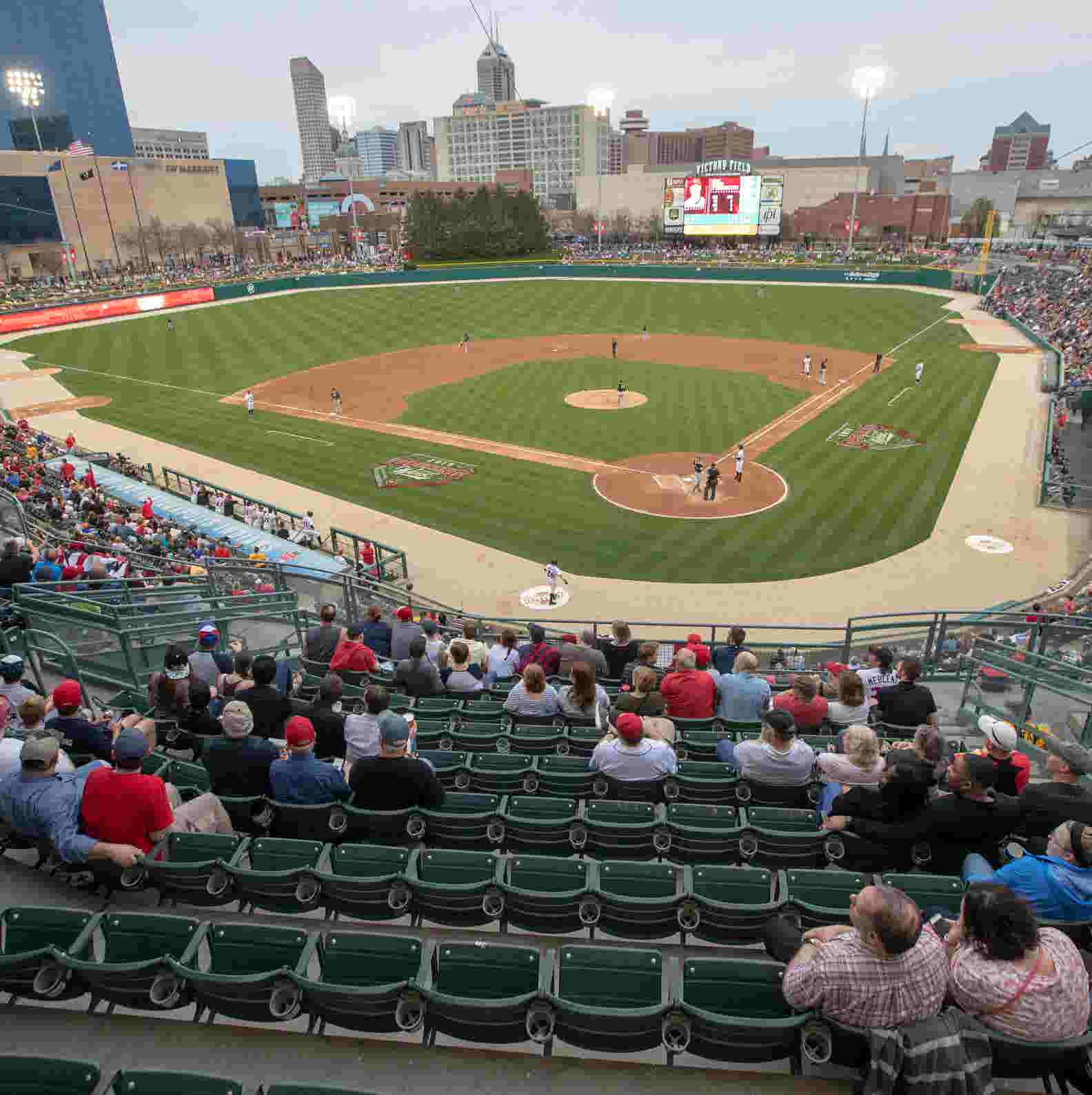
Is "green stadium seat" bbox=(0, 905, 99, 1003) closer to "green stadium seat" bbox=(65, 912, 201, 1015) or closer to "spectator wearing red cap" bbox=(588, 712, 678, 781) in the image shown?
"green stadium seat" bbox=(65, 912, 201, 1015)

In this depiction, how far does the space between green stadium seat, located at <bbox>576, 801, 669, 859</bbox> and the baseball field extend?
47.3ft

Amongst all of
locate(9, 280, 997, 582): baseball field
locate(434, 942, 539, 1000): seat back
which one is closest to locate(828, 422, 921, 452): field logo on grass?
locate(9, 280, 997, 582): baseball field

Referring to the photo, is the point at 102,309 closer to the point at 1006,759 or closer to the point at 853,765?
the point at 853,765

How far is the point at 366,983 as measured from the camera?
472 centimetres

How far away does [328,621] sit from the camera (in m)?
10.9

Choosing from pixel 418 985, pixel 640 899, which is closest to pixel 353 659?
pixel 640 899

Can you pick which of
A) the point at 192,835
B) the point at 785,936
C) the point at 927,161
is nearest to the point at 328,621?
the point at 192,835

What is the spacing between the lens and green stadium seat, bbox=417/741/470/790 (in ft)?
23.5

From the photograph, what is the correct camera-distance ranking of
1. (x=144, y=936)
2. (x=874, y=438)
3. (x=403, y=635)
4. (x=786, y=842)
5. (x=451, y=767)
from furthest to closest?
(x=874, y=438)
(x=403, y=635)
(x=451, y=767)
(x=786, y=842)
(x=144, y=936)

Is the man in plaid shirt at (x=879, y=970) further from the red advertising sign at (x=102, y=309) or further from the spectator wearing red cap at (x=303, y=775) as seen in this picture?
the red advertising sign at (x=102, y=309)

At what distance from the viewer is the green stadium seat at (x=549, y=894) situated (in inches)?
203

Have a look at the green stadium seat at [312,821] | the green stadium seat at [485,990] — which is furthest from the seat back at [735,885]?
the green stadium seat at [312,821]

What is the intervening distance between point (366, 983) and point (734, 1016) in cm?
215

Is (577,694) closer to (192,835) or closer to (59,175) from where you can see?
(192,835)
